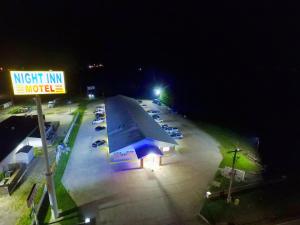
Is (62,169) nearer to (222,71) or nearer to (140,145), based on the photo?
(140,145)

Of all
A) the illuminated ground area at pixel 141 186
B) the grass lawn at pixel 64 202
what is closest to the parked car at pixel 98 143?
the illuminated ground area at pixel 141 186

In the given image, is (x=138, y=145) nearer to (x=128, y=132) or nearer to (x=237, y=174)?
(x=128, y=132)

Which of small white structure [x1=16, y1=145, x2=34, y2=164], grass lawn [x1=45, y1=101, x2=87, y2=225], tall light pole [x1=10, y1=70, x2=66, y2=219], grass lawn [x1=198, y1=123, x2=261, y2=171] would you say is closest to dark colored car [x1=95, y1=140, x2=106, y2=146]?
grass lawn [x1=45, y1=101, x2=87, y2=225]

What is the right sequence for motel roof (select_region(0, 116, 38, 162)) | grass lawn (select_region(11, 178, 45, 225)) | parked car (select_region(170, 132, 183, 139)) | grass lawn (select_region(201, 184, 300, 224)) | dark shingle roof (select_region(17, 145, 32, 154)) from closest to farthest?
grass lawn (select_region(11, 178, 45, 225))
grass lawn (select_region(201, 184, 300, 224))
motel roof (select_region(0, 116, 38, 162))
dark shingle roof (select_region(17, 145, 32, 154))
parked car (select_region(170, 132, 183, 139))

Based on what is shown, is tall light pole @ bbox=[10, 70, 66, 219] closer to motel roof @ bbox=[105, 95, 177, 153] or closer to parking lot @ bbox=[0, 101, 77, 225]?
parking lot @ bbox=[0, 101, 77, 225]

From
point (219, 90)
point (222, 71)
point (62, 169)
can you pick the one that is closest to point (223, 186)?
point (62, 169)

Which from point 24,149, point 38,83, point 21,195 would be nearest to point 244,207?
point 38,83
